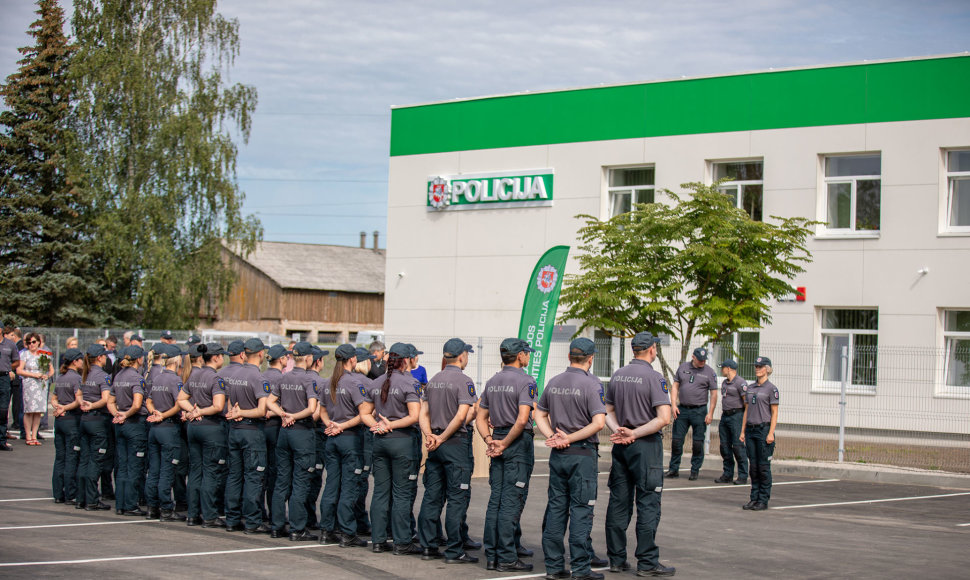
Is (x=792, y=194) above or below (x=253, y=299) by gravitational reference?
above

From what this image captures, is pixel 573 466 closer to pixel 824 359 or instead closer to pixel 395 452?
pixel 395 452

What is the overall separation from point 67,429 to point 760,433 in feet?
28.7

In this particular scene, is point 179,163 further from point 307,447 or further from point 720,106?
point 307,447

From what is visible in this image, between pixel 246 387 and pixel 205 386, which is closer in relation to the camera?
pixel 246 387

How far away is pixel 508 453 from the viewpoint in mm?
8812

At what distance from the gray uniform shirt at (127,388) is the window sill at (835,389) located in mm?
15227

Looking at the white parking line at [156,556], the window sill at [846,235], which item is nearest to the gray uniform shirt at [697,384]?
the white parking line at [156,556]

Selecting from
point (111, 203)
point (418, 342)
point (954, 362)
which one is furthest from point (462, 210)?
point (111, 203)

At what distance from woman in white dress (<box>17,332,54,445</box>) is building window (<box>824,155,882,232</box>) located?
17.1 m

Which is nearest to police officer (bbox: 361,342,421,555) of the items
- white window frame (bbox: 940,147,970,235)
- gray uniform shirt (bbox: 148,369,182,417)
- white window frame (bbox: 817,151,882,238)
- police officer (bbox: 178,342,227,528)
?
police officer (bbox: 178,342,227,528)

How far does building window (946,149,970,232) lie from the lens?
22.0m

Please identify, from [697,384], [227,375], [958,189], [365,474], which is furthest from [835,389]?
→ [227,375]

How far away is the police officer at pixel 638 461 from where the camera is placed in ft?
28.4

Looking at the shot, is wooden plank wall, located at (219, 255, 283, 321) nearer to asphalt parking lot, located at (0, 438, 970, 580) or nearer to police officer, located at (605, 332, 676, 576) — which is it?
asphalt parking lot, located at (0, 438, 970, 580)
